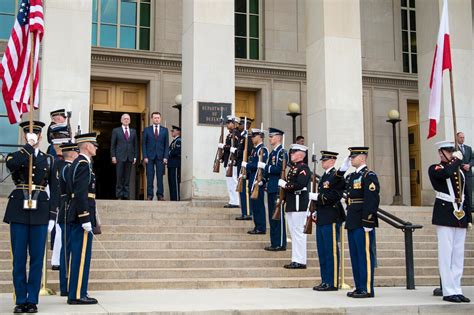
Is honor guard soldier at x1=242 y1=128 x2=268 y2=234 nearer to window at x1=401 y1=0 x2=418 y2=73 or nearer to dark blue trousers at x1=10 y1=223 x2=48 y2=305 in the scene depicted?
dark blue trousers at x1=10 y1=223 x2=48 y2=305

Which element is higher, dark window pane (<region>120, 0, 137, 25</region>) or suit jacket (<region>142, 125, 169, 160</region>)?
dark window pane (<region>120, 0, 137, 25</region>)

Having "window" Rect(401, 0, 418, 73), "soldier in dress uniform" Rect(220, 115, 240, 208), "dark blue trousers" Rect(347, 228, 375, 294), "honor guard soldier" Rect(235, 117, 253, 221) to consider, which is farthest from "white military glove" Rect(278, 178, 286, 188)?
"window" Rect(401, 0, 418, 73)

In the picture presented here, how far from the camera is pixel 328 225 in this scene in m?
10.4

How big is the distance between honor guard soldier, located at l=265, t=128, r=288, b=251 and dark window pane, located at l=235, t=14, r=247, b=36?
11.0 metres

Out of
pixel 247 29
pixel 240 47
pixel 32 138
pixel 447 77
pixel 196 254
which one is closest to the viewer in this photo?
pixel 32 138

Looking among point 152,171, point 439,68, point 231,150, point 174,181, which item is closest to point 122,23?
point 174,181

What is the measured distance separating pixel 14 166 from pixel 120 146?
7.28 metres

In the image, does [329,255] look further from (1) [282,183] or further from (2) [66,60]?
(2) [66,60]

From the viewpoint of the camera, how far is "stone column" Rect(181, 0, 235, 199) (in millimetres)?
15539

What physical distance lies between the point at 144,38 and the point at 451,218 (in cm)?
1434

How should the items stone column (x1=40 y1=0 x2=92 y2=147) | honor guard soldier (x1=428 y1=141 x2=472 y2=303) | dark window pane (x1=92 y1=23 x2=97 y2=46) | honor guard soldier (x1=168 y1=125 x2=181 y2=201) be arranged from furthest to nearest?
dark window pane (x1=92 y1=23 x2=97 y2=46) → honor guard soldier (x1=168 y1=125 x2=181 y2=201) → stone column (x1=40 y1=0 x2=92 y2=147) → honor guard soldier (x1=428 y1=141 x2=472 y2=303)

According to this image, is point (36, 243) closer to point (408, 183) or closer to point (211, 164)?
point (211, 164)

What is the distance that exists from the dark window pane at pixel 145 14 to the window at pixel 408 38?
9.78m

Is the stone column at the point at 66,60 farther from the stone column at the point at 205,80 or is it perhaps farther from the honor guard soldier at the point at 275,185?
the honor guard soldier at the point at 275,185
